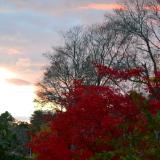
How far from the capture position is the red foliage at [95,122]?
75.7ft

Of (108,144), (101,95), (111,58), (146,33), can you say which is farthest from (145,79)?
(111,58)

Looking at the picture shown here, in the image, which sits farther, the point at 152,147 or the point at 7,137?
the point at 7,137

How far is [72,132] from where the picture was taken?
25188 millimetres

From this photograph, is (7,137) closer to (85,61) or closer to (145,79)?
(145,79)

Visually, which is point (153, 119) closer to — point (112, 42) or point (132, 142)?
point (132, 142)

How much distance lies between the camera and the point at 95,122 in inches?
962

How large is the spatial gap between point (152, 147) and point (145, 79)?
9.91m

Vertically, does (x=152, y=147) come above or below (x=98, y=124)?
below

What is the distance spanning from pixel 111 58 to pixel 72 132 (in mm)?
29836

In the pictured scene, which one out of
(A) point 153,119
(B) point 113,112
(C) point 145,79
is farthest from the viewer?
(C) point 145,79

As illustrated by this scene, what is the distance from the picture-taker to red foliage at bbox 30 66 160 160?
2306cm

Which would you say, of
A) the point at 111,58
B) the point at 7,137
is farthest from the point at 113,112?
the point at 111,58

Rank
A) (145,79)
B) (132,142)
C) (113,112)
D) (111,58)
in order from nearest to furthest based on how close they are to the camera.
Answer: (132,142), (113,112), (145,79), (111,58)

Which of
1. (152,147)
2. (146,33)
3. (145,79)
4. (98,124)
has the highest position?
(146,33)
